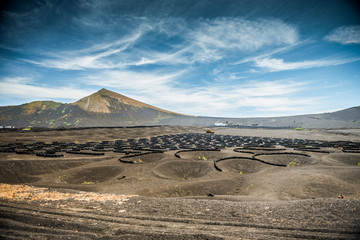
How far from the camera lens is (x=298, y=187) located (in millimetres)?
14398

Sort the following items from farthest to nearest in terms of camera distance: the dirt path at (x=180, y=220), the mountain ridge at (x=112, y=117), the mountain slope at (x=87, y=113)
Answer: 1. the mountain slope at (x=87, y=113)
2. the mountain ridge at (x=112, y=117)
3. the dirt path at (x=180, y=220)

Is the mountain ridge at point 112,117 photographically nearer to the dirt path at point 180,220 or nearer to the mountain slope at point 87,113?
the mountain slope at point 87,113

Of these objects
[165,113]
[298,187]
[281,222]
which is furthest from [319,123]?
[281,222]

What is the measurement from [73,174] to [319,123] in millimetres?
156249

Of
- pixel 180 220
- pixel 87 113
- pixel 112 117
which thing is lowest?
pixel 180 220

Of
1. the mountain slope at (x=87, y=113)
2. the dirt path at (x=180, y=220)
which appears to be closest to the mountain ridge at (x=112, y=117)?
the mountain slope at (x=87, y=113)

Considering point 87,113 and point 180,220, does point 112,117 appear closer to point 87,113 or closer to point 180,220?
point 87,113

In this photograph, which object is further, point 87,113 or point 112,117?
point 112,117

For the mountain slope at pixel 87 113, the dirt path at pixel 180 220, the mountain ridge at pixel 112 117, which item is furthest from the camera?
the mountain slope at pixel 87 113

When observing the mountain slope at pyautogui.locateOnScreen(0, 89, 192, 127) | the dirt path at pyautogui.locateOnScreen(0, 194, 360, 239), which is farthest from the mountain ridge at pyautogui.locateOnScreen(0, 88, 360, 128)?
the dirt path at pyautogui.locateOnScreen(0, 194, 360, 239)

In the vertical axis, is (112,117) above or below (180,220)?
above

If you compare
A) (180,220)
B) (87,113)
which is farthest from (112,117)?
(180,220)

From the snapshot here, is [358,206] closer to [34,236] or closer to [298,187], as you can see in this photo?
[298,187]

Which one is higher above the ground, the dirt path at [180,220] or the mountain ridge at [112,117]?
the mountain ridge at [112,117]
